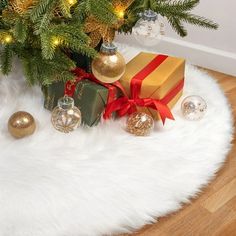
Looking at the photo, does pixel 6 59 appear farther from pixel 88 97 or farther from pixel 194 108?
pixel 194 108

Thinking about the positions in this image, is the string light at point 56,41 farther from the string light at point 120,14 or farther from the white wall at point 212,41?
the white wall at point 212,41

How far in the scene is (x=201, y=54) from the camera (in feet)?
6.60

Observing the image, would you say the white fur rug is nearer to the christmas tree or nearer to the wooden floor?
the wooden floor

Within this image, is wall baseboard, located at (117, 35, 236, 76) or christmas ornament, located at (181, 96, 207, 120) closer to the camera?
christmas ornament, located at (181, 96, 207, 120)

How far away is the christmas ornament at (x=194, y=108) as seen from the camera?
145cm

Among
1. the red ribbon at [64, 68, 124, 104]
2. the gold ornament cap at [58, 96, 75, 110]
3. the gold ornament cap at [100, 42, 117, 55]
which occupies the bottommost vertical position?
the gold ornament cap at [58, 96, 75, 110]

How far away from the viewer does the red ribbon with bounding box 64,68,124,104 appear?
1.36m

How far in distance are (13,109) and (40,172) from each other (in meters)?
0.33

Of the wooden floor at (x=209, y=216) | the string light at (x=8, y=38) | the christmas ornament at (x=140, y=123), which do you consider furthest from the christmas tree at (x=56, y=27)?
the wooden floor at (x=209, y=216)

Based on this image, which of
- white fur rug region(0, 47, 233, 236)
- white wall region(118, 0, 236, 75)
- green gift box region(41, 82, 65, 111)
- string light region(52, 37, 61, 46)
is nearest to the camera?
white fur rug region(0, 47, 233, 236)

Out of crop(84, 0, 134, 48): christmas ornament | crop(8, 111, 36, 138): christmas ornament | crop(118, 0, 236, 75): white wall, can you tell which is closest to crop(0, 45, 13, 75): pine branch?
crop(8, 111, 36, 138): christmas ornament

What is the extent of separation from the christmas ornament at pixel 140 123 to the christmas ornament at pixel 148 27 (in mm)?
242

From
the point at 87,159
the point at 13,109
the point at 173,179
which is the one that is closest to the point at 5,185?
the point at 87,159

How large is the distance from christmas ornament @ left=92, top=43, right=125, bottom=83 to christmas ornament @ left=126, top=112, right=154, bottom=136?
14 centimetres
